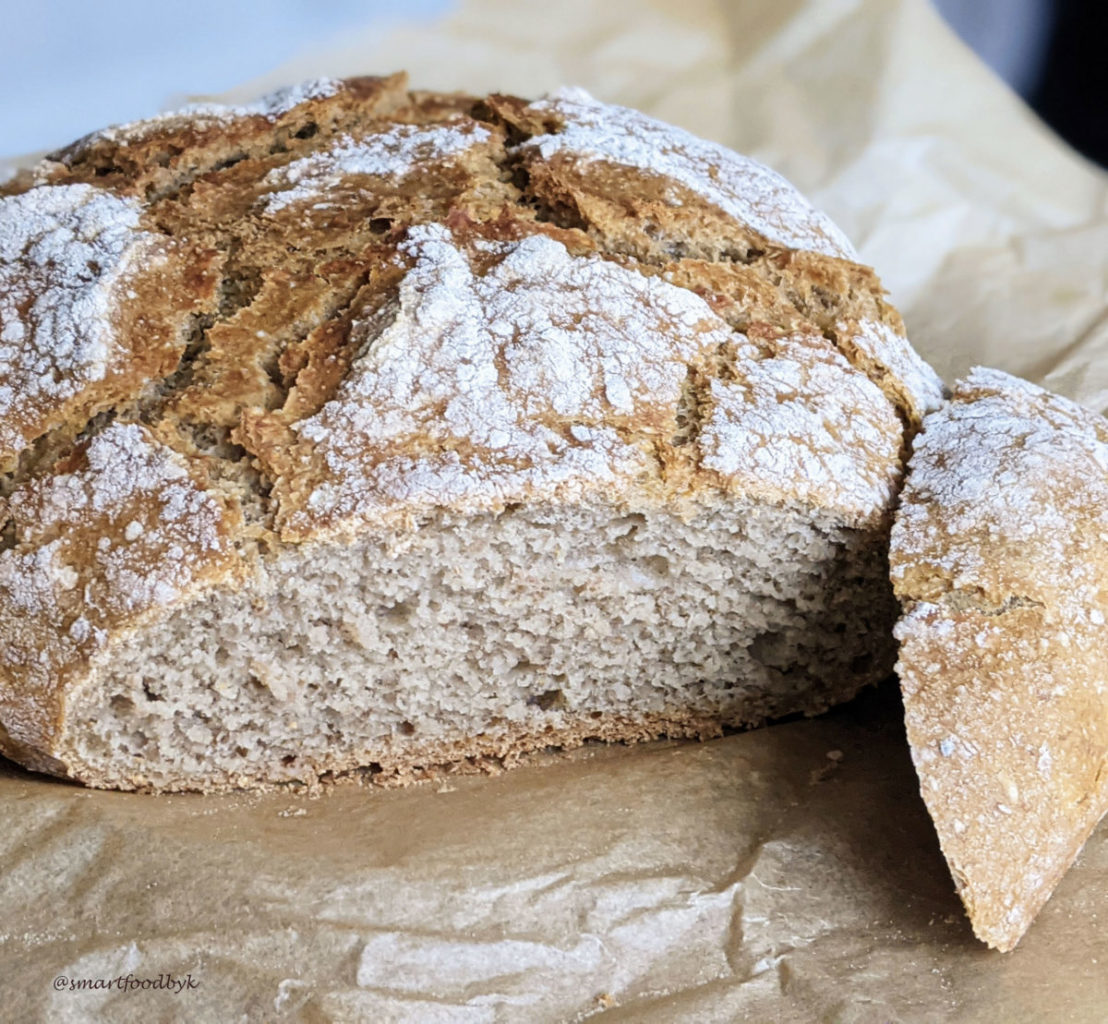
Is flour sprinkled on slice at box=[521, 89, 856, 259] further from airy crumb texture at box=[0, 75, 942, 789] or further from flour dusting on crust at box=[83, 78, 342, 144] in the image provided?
flour dusting on crust at box=[83, 78, 342, 144]

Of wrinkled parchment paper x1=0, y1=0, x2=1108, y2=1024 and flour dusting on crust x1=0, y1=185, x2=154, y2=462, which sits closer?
wrinkled parchment paper x1=0, y1=0, x2=1108, y2=1024

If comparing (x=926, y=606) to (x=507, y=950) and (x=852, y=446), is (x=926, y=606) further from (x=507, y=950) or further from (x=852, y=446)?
(x=507, y=950)

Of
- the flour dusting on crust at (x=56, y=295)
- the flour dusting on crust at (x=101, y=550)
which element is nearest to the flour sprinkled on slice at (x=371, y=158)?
the flour dusting on crust at (x=56, y=295)

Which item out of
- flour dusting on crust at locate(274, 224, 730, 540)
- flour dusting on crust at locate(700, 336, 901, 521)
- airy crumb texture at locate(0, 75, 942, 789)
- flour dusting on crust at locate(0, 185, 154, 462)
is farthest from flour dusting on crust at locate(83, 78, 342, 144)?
flour dusting on crust at locate(700, 336, 901, 521)

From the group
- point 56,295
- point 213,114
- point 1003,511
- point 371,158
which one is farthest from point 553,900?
point 213,114

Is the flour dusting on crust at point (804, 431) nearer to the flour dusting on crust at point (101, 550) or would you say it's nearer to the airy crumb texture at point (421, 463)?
the airy crumb texture at point (421, 463)

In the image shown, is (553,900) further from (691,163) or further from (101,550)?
(691,163)

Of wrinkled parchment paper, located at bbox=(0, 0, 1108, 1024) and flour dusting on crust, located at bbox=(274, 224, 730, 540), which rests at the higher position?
flour dusting on crust, located at bbox=(274, 224, 730, 540)
